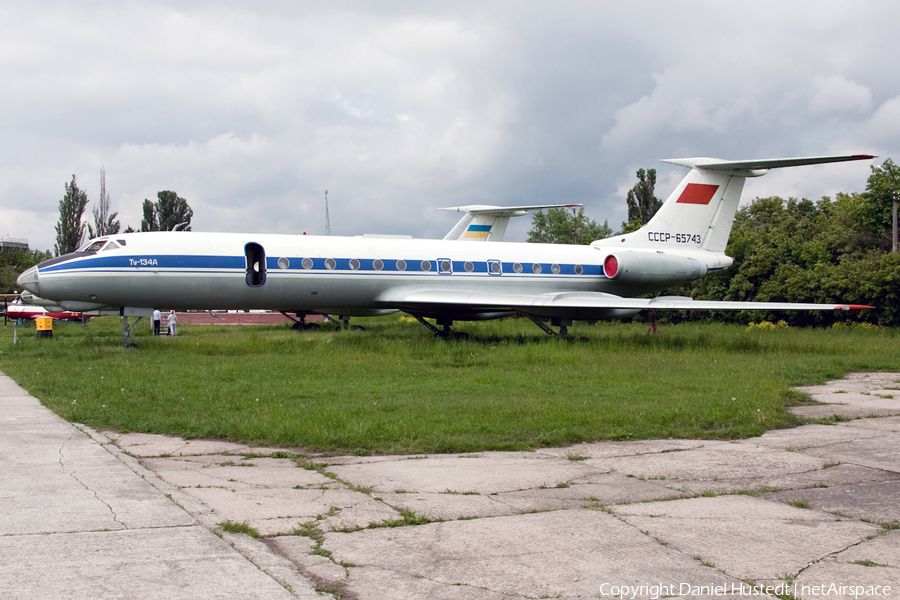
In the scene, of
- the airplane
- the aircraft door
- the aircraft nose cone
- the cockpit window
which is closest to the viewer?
the aircraft nose cone

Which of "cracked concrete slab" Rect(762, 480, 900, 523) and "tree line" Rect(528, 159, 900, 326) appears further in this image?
"tree line" Rect(528, 159, 900, 326)

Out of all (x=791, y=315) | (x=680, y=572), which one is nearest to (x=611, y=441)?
(x=680, y=572)

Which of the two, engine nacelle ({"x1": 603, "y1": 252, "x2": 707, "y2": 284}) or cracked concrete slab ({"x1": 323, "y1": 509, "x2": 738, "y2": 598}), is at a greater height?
engine nacelle ({"x1": 603, "y1": 252, "x2": 707, "y2": 284})

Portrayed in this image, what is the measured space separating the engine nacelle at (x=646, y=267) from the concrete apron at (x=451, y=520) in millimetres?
15610

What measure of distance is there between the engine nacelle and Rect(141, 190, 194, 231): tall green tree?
45.6m

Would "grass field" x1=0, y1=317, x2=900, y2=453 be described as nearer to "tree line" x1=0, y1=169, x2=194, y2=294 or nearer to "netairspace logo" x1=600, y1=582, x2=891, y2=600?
"netairspace logo" x1=600, y1=582, x2=891, y2=600

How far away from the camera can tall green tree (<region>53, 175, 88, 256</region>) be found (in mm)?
62094

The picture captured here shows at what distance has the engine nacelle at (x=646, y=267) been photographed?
76.0 feet

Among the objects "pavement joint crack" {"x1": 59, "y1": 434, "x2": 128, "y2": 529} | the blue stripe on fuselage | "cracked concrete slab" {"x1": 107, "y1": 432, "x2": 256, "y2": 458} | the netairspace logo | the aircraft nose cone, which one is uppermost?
the blue stripe on fuselage

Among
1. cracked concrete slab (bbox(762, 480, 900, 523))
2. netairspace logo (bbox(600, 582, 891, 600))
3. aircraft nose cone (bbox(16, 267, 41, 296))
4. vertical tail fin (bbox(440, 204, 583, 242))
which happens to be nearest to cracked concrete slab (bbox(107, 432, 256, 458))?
netairspace logo (bbox(600, 582, 891, 600))

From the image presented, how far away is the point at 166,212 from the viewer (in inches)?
2419

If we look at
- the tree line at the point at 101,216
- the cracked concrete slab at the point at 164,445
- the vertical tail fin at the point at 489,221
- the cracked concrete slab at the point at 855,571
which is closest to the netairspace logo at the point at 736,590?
the cracked concrete slab at the point at 855,571

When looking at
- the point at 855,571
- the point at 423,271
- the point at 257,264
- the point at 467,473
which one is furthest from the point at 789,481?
the point at 423,271

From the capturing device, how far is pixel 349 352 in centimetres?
1719
